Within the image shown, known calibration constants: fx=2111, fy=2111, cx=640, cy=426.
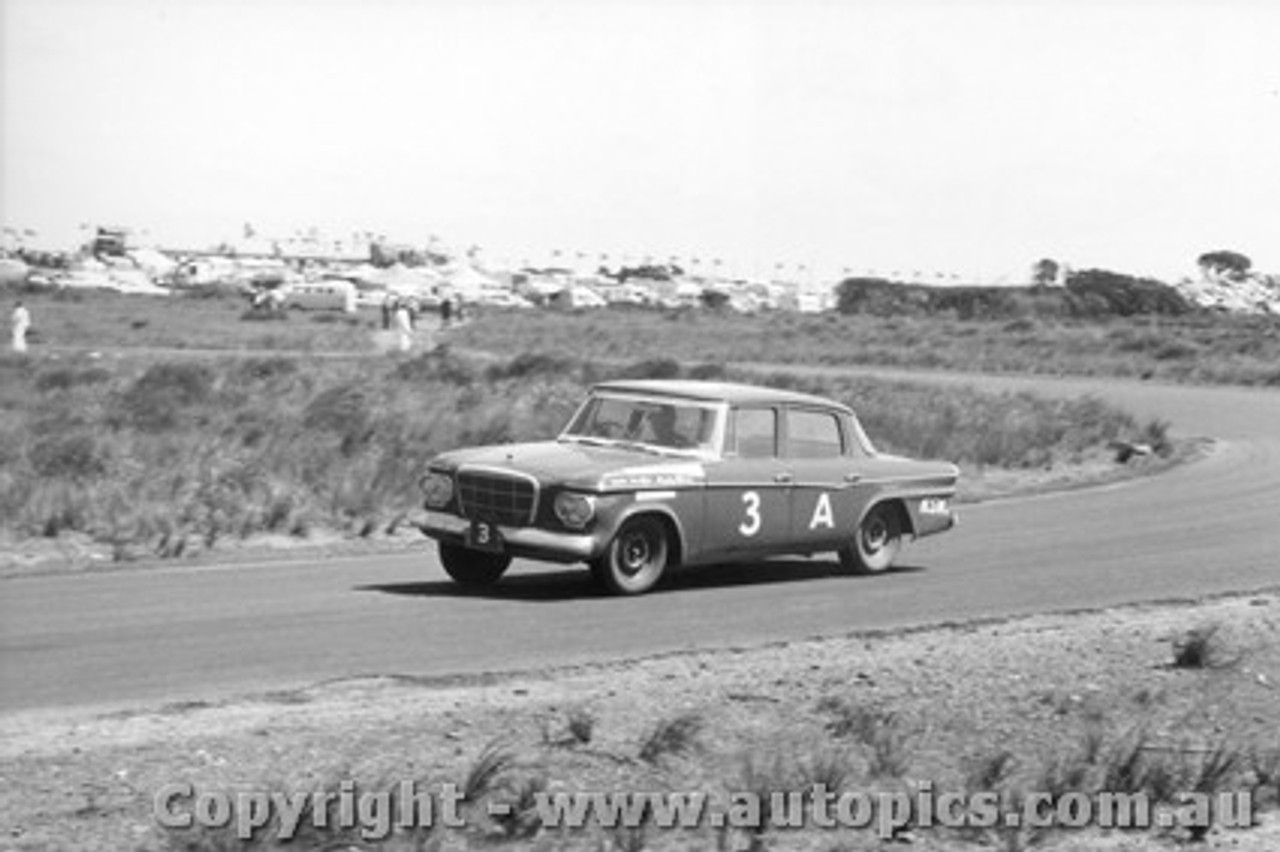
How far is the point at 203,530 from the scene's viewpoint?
727 inches

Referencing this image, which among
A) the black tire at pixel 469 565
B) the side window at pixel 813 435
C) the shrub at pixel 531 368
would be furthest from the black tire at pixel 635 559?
the shrub at pixel 531 368

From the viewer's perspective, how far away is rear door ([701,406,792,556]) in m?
15.1

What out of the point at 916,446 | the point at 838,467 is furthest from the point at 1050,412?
the point at 838,467

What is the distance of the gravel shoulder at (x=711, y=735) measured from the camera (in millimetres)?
7973

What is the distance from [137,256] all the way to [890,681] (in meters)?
190

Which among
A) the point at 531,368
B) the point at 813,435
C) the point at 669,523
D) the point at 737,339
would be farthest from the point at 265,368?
the point at 737,339

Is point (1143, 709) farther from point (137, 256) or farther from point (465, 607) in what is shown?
point (137, 256)

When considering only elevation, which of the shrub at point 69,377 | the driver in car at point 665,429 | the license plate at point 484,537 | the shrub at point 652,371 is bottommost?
the shrub at point 69,377

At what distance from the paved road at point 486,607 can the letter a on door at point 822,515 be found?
44cm

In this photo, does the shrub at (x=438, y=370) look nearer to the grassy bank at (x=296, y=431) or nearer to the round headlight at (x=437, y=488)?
the grassy bank at (x=296, y=431)

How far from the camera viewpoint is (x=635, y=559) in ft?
48.3

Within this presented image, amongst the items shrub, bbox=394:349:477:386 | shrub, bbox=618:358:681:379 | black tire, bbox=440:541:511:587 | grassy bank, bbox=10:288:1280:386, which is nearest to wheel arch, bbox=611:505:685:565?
black tire, bbox=440:541:511:587

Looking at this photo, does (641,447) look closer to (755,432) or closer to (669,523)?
(669,523)

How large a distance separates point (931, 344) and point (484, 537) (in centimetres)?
7084
